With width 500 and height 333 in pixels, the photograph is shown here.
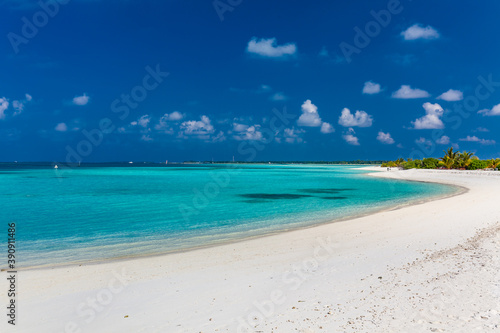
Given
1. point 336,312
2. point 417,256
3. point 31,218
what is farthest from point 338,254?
point 31,218

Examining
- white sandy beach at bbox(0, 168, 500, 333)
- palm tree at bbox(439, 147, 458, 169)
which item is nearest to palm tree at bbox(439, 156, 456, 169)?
palm tree at bbox(439, 147, 458, 169)

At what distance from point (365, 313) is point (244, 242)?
8718 millimetres

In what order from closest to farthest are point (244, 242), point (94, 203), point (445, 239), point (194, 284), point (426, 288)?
point (426, 288)
point (194, 284)
point (445, 239)
point (244, 242)
point (94, 203)

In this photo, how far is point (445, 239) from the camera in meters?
13.0

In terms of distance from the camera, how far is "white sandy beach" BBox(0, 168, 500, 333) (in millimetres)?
6273

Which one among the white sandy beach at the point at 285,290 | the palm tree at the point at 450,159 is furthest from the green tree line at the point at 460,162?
the white sandy beach at the point at 285,290

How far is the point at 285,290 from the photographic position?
8.12 metres

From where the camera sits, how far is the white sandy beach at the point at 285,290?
6273mm

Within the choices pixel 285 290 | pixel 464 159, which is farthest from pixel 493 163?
pixel 285 290

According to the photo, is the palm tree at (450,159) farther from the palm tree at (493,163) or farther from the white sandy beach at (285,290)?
the white sandy beach at (285,290)

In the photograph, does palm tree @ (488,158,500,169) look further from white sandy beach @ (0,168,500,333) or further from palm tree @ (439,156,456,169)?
white sandy beach @ (0,168,500,333)

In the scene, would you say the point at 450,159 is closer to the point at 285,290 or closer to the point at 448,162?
the point at 448,162

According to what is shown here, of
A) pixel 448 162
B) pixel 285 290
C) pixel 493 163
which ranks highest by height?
pixel 448 162

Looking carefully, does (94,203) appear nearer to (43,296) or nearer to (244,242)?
(244,242)
